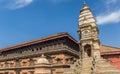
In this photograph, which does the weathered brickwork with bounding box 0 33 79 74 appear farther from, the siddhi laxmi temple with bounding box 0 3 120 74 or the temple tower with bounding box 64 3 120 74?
the temple tower with bounding box 64 3 120 74

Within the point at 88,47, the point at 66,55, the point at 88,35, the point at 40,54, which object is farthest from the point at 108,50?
the point at 40,54

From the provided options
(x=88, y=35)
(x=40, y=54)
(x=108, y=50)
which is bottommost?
(x=40, y=54)

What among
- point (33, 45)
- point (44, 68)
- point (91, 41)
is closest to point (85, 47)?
point (91, 41)

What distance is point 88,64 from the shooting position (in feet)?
92.4

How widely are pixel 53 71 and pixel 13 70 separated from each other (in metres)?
12.8

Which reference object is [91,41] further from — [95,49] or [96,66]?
[96,66]

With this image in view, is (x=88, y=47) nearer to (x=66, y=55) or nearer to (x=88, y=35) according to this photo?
(x=88, y=35)

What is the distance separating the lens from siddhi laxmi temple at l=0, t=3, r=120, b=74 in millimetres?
28344

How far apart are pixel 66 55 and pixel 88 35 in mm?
7807

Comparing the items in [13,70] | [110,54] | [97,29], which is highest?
[97,29]

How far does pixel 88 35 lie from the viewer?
29.7 metres

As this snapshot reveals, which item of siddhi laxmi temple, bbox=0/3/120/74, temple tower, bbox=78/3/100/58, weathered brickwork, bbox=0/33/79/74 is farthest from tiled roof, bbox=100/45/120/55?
temple tower, bbox=78/3/100/58

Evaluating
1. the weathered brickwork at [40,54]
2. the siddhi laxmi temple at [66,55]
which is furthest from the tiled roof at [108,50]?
the weathered brickwork at [40,54]

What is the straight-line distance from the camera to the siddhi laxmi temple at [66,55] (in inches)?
1116
